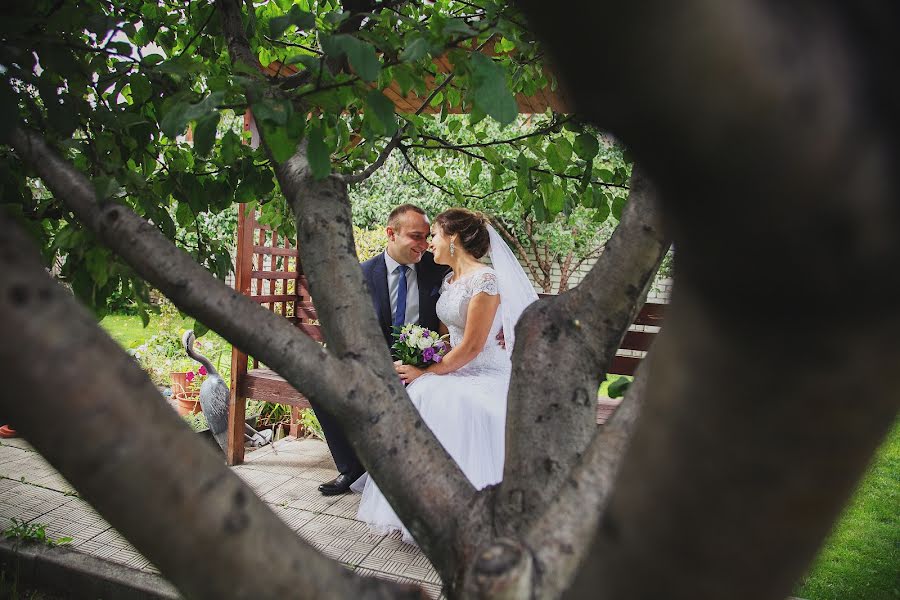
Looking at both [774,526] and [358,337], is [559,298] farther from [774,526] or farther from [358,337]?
[774,526]

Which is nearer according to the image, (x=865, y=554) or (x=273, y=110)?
(x=273, y=110)

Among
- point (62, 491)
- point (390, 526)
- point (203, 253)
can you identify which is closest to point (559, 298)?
point (203, 253)

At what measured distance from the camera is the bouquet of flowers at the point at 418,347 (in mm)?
4645

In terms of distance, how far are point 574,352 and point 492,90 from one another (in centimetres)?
46

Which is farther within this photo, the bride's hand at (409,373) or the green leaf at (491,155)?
the bride's hand at (409,373)

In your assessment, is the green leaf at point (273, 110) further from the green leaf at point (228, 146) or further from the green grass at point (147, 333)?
the green grass at point (147, 333)

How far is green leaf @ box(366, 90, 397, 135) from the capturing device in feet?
3.73

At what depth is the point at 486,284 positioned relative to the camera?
4.75 metres

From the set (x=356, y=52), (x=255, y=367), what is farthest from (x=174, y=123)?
(x=255, y=367)

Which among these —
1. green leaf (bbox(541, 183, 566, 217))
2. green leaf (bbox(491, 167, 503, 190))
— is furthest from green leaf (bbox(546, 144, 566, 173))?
green leaf (bbox(491, 167, 503, 190))

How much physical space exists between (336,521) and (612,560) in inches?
160

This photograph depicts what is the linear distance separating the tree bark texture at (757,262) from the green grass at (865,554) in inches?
107

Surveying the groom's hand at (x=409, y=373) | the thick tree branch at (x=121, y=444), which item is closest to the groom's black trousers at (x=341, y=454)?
the groom's hand at (x=409, y=373)

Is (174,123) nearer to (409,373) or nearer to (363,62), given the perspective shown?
(363,62)
